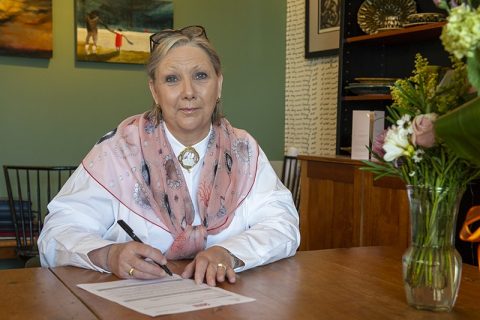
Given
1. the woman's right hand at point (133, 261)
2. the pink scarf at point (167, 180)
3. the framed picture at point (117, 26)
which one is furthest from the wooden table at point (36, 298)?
the framed picture at point (117, 26)

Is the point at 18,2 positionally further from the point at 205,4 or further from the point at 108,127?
the point at 205,4

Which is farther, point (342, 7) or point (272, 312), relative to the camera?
point (342, 7)

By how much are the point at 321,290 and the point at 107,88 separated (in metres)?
2.90

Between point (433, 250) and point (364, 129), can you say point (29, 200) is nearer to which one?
point (364, 129)

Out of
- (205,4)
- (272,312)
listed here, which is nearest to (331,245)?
(205,4)

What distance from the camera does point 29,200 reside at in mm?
3406

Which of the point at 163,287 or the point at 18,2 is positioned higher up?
the point at 18,2

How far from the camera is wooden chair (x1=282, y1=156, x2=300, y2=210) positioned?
399 centimetres

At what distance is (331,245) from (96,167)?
5.72 ft

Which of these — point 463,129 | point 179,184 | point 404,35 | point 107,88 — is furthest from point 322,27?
point 463,129

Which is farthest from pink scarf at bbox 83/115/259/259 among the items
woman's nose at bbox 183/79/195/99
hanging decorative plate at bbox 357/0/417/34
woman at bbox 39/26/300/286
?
hanging decorative plate at bbox 357/0/417/34


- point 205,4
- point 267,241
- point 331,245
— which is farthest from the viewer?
point 205,4

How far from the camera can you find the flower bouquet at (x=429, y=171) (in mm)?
1109

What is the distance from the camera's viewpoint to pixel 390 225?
115 inches
